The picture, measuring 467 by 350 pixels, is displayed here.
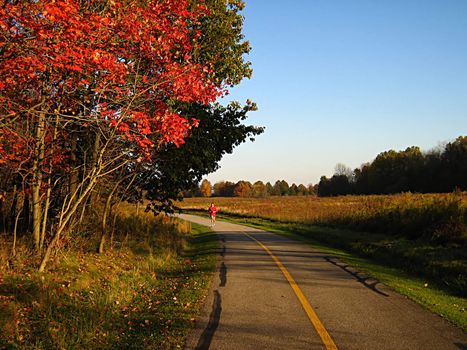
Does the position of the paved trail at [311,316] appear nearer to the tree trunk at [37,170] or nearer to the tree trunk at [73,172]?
the tree trunk at [37,170]

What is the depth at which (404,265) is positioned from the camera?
1280 cm

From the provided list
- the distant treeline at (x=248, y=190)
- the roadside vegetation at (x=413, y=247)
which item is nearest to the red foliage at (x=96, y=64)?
the roadside vegetation at (x=413, y=247)

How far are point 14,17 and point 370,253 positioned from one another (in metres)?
13.8

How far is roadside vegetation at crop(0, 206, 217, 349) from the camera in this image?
18.6ft

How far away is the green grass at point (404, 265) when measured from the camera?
7801 mm

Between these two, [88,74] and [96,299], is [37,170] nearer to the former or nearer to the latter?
[88,74]

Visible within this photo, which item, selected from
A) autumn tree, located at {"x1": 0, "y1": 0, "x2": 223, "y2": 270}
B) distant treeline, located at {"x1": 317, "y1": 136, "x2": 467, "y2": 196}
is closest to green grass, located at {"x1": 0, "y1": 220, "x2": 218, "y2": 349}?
autumn tree, located at {"x1": 0, "y1": 0, "x2": 223, "y2": 270}

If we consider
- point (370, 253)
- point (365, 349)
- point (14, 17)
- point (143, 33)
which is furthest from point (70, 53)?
point (370, 253)

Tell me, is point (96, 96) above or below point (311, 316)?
above

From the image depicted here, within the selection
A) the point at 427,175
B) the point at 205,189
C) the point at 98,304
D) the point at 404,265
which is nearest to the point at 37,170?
the point at 98,304

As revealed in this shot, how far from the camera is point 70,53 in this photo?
6.42 meters

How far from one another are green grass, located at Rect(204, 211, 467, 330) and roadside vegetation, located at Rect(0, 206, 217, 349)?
449 centimetres

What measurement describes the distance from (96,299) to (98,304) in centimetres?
28

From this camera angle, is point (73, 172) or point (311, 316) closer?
point (311, 316)
